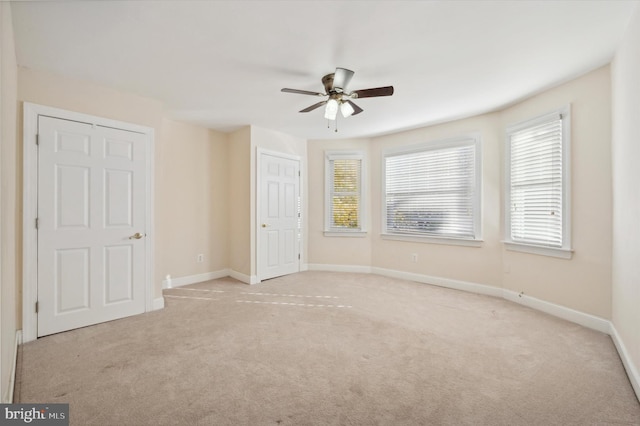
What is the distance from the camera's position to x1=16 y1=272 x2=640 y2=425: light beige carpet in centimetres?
171

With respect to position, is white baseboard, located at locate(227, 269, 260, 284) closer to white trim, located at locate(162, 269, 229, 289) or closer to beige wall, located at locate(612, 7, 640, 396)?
white trim, located at locate(162, 269, 229, 289)

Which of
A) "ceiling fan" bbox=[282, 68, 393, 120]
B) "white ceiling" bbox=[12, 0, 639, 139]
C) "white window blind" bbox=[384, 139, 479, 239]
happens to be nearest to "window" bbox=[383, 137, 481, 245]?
"white window blind" bbox=[384, 139, 479, 239]

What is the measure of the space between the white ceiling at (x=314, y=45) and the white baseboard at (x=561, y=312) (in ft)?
8.16

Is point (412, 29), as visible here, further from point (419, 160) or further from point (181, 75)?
point (419, 160)

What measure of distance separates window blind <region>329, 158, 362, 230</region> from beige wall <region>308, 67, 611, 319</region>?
24cm

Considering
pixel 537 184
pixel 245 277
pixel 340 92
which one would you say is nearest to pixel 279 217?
pixel 245 277

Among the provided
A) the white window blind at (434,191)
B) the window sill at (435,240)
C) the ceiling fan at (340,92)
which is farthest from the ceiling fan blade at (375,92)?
the window sill at (435,240)

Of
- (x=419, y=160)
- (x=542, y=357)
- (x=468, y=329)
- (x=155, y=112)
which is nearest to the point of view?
(x=542, y=357)

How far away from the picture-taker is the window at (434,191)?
4.26 metres

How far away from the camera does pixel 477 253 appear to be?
4180mm

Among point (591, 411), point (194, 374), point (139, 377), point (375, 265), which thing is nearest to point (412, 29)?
point (591, 411)

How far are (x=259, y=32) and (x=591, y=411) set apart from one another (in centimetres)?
337

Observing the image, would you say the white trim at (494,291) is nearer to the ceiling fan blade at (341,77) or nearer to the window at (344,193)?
the window at (344,193)

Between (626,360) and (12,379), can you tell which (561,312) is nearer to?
(626,360)
